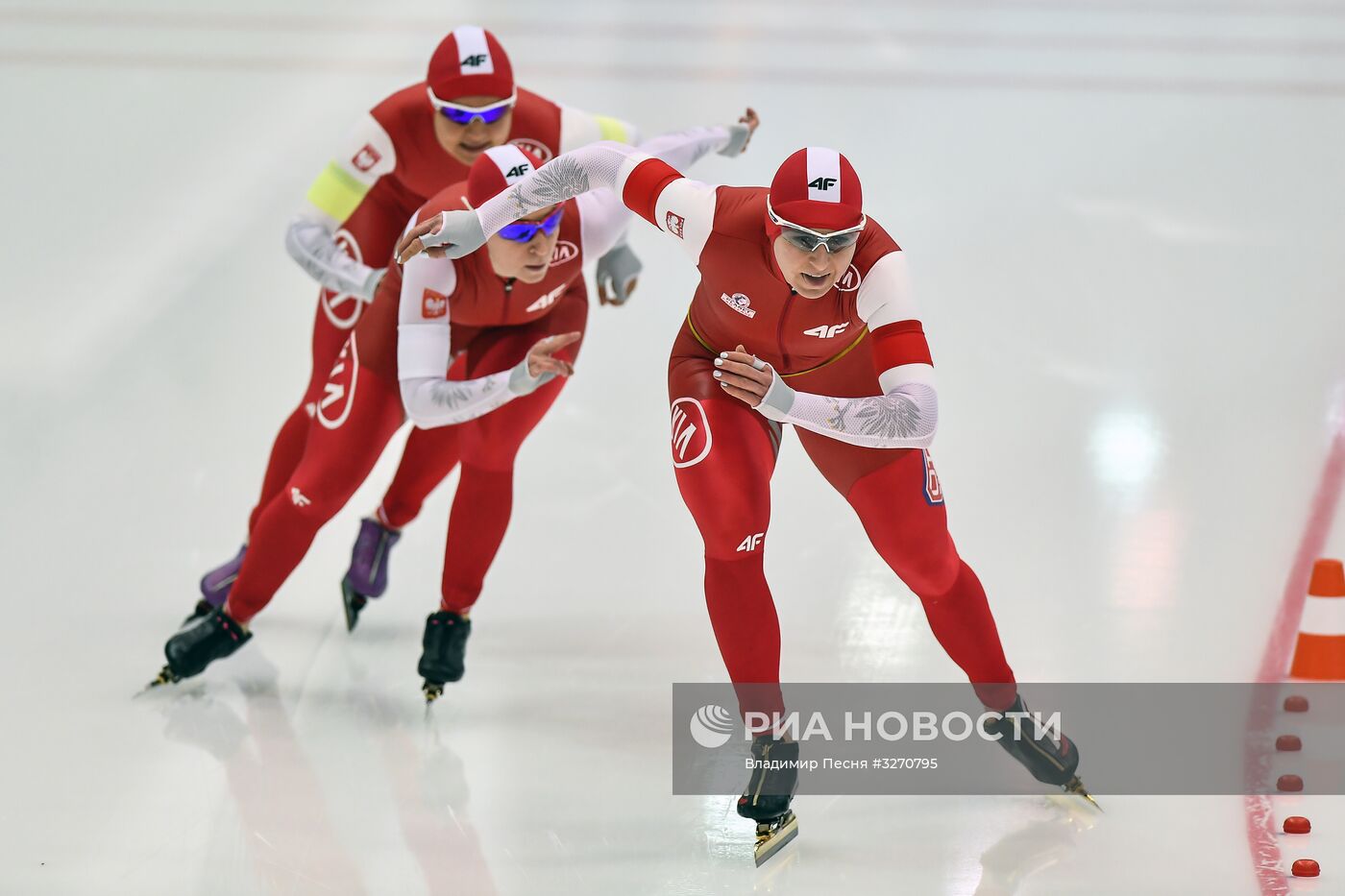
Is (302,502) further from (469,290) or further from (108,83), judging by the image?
(108,83)

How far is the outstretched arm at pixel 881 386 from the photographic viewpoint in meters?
3.77

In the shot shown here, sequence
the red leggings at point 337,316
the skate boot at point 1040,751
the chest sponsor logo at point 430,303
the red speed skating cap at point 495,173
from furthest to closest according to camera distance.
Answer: the red leggings at point 337,316
the chest sponsor logo at point 430,303
the red speed skating cap at point 495,173
the skate boot at point 1040,751

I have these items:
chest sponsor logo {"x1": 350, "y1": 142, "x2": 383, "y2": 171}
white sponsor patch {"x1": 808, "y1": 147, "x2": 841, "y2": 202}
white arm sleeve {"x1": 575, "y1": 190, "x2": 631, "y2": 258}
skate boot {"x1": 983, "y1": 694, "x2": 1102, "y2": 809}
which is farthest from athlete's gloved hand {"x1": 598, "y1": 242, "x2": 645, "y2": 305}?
skate boot {"x1": 983, "y1": 694, "x2": 1102, "y2": 809}

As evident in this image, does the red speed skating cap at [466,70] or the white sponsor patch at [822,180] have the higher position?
the white sponsor patch at [822,180]

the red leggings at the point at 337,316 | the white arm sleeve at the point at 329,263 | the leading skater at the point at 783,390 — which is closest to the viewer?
the leading skater at the point at 783,390

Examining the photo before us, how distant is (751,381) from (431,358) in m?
1.35

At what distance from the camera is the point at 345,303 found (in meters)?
5.57

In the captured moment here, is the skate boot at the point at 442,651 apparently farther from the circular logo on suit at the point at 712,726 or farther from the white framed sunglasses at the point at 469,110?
the white framed sunglasses at the point at 469,110

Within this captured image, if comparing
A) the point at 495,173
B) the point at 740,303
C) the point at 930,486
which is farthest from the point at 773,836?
the point at 495,173

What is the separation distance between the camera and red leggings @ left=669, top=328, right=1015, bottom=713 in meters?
4.05

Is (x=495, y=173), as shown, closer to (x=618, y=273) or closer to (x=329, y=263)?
(x=618, y=273)

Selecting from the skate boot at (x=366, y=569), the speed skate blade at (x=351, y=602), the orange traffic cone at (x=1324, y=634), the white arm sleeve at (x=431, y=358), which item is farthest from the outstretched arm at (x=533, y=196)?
the orange traffic cone at (x=1324, y=634)

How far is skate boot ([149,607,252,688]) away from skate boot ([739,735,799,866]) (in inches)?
72.3

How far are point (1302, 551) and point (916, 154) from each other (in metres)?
3.62
